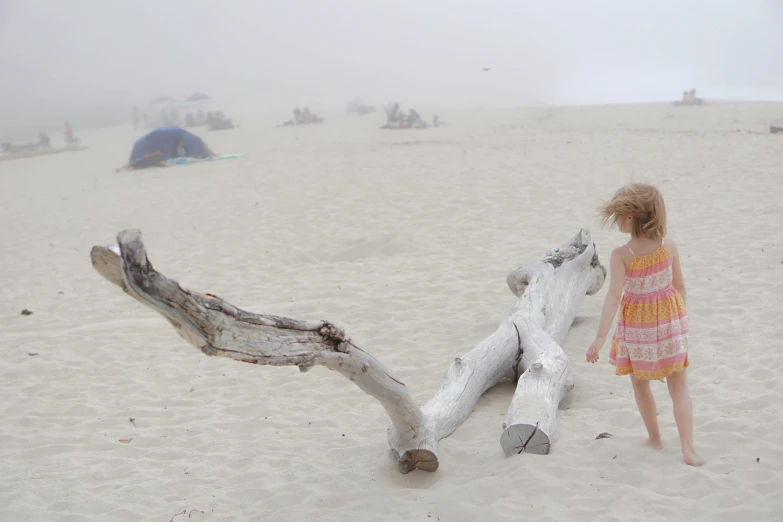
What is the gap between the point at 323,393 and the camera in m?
4.88

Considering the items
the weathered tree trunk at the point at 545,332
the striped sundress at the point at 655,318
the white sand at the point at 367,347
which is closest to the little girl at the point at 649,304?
the striped sundress at the point at 655,318

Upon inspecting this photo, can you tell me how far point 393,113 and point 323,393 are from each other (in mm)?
20335

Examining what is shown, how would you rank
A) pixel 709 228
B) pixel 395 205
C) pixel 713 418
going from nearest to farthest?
pixel 713 418
pixel 709 228
pixel 395 205

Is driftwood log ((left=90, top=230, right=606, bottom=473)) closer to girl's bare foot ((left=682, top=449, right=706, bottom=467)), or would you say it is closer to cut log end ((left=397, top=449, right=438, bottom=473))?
cut log end ((left=397, top=449, right=438, bottom=473))

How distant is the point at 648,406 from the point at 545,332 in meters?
1.43

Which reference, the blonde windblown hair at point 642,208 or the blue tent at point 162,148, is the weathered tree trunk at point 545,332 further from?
the blue tent at point 162,148

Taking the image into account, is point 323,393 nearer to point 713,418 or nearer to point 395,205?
point 713,418

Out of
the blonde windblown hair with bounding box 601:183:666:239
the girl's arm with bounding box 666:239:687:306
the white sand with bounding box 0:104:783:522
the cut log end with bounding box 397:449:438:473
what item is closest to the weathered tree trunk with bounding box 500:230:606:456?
the white sand with bounding box 0:104:783:522

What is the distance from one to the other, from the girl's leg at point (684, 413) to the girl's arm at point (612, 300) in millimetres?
382

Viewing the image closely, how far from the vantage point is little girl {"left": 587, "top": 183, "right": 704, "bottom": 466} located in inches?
125

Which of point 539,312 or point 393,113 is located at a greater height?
→ point 393,113

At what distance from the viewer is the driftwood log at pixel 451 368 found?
8.07 ft

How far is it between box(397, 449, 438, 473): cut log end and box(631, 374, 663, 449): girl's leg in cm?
102

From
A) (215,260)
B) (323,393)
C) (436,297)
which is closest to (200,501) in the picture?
(323,393)
